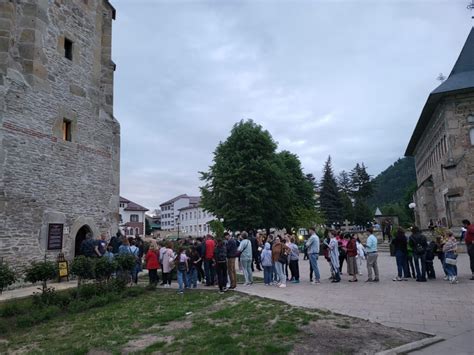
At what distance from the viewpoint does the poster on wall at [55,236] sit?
15031mm

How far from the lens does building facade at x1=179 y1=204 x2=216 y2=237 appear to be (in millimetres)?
83812

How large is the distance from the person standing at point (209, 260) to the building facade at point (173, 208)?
80110mm

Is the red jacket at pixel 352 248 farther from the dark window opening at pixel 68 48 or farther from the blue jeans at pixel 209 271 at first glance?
the dark window opening at pixel 68 48

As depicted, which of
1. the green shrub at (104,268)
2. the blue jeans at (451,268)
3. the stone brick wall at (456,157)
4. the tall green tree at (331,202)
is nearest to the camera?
the blue jeans at (451,268)

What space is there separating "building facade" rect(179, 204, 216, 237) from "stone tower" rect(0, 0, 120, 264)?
214 ft

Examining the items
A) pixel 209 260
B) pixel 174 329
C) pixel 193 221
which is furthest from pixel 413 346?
pixel 193 221

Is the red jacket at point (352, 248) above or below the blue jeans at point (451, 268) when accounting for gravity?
above

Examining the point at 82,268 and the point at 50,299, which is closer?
the point at 50,299

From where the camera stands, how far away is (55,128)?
51.8ft

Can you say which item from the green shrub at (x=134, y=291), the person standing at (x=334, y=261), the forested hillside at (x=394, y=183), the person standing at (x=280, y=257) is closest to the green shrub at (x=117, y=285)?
the green shrub at (x=134, y=291)

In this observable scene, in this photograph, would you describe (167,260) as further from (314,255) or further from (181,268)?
(314,255)

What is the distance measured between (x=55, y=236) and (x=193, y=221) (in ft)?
239

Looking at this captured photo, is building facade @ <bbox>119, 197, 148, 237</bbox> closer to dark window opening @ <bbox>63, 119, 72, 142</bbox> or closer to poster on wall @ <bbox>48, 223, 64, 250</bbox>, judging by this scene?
dark window opening @ <bbox>63, 119, 72, 142</bbox>

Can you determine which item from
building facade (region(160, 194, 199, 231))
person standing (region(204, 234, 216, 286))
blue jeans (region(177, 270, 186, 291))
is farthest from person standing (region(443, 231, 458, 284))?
building facade (region(160, 194, 199, 231))
